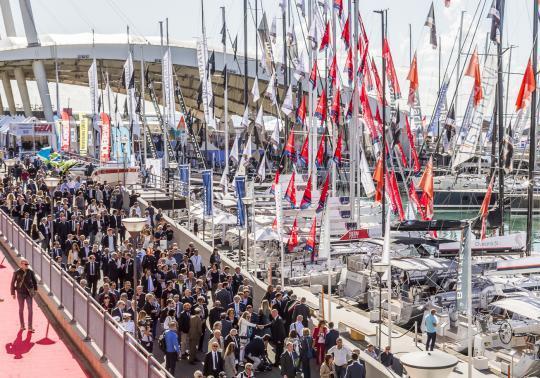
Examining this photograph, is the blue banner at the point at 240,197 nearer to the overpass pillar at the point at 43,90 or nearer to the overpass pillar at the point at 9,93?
the overpass pillar at the point at 43,90

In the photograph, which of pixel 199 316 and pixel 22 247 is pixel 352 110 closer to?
pixel 22 247

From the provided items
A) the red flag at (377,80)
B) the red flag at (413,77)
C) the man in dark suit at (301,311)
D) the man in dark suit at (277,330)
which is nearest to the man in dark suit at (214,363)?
the man in dark suit at (277,330)

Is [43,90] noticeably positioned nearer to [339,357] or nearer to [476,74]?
[476,74]

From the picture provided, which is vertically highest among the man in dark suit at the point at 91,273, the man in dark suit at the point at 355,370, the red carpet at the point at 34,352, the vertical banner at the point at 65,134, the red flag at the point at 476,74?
the red flag at the point at 476,74

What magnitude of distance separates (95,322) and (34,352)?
50.3 inches

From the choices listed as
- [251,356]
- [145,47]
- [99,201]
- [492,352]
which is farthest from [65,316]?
[145,47]

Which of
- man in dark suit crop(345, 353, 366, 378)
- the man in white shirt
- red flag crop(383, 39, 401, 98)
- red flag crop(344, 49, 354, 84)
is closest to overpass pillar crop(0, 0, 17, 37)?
red flag crop(344, 49, 354, 84)

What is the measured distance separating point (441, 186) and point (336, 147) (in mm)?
34363

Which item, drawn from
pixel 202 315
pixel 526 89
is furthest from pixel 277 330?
pixel 526 89

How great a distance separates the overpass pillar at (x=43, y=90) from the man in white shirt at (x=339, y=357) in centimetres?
6240

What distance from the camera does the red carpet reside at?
13709 millimetres

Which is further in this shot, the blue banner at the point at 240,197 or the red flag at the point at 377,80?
the red flag at the point at 377,80

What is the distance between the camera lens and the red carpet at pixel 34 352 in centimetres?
1371

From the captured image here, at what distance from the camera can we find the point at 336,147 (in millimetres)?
31906
